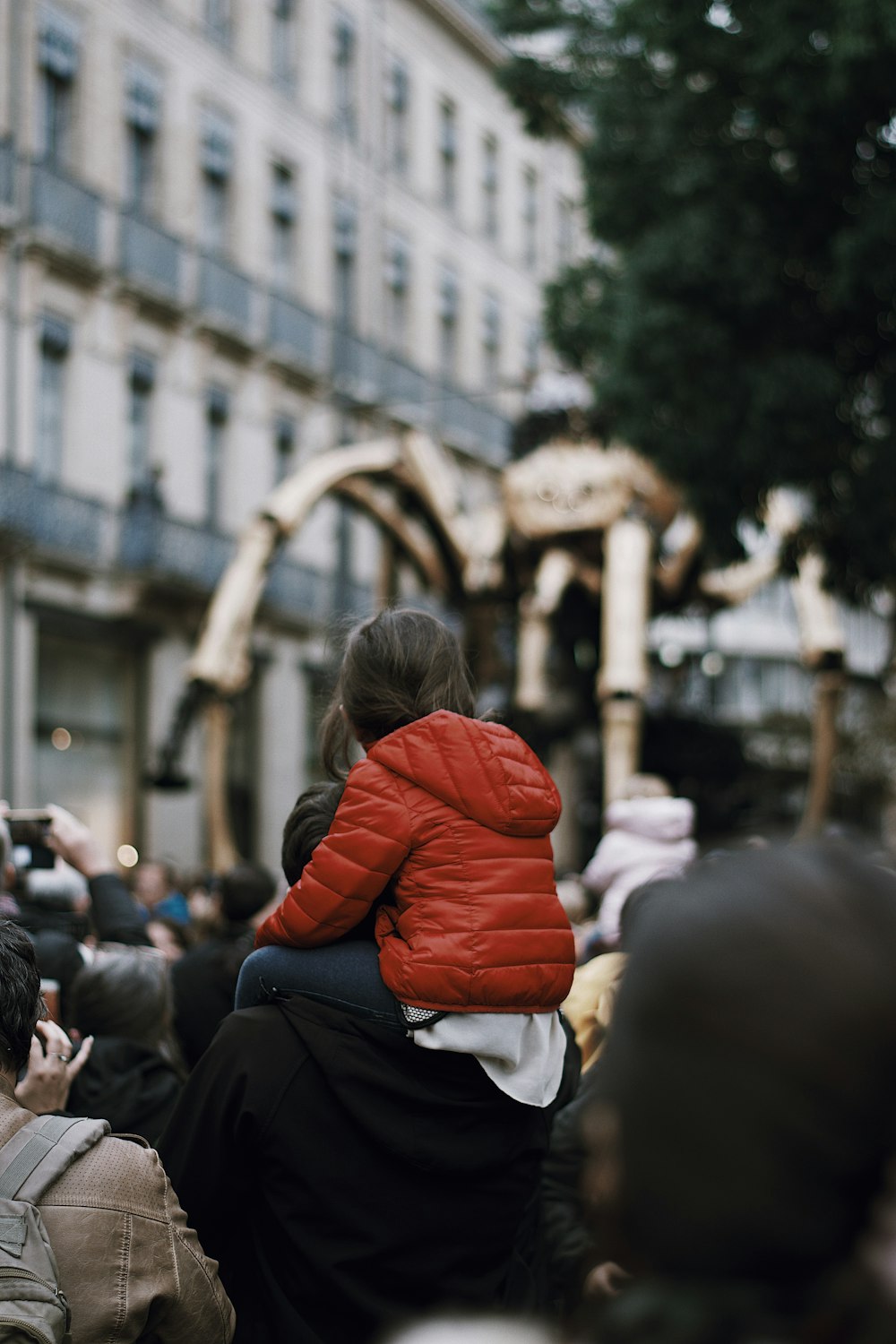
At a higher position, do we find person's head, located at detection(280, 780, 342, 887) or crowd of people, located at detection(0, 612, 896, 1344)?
person's head, located at detection(280, 780, 342, 887)

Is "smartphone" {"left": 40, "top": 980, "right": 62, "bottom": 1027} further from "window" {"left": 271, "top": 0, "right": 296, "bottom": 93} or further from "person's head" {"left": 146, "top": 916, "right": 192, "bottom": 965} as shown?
"window" {"left": 271, "top": 0, "right": 296, "bottom": 93}

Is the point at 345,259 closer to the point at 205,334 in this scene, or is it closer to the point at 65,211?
the point at 205,334

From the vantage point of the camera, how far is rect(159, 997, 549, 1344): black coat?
2537 millimetres

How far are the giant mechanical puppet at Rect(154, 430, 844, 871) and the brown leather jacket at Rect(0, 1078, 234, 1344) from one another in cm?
798

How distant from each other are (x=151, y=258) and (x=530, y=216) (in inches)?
560

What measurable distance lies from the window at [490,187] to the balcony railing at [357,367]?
5.94 meters

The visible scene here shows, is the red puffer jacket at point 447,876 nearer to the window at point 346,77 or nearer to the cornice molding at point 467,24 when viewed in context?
the window at point 346,77

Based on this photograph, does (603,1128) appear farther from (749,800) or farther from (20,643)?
(20,643)

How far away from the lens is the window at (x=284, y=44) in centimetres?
2884

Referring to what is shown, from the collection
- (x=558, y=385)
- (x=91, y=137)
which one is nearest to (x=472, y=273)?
(x=91, y=137)

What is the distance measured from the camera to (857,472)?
36.9ft

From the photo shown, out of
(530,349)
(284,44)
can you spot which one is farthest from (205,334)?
(530,349)

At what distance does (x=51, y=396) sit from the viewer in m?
23.4

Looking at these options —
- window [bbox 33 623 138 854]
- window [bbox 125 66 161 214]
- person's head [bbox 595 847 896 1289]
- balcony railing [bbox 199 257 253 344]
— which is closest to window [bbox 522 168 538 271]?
Answer: balcony railing [bbox 199 257 253 344]
